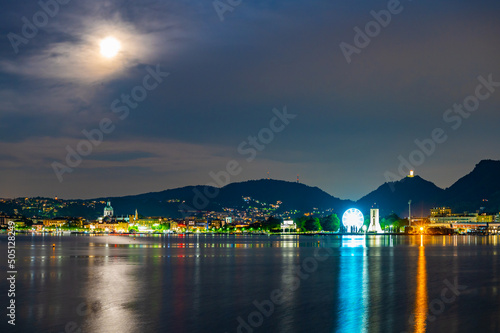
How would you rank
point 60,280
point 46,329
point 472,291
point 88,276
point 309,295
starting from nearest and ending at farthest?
point 46,329, point 309,295, point 472,291, point 60,280, point 88,276

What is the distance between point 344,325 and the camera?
2245 cm

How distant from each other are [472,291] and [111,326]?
2099 centimetres

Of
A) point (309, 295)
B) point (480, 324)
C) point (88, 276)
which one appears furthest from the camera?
point (88, 276)

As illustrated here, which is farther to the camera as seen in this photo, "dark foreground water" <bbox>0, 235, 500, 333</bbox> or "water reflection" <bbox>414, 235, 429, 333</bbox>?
→ "dark foreground water" <bbox>0, 235, 500, 333</bbox>

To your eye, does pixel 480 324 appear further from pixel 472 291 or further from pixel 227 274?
pixel 227 274

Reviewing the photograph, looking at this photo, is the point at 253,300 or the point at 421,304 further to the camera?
the point at 253,300

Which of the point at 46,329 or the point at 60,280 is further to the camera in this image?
the point at 60,280

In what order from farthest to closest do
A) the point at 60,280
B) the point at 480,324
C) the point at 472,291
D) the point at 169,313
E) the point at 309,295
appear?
the point at 60,280
the point at 472,291
the point at 309,295
the point at 169,313
the point at 480,324

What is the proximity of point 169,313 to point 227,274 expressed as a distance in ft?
62.5

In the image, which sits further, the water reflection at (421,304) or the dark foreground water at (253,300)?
the dark foreground water at (253,300)

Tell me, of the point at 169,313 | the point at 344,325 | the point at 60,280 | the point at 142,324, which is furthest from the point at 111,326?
the point at 60,280

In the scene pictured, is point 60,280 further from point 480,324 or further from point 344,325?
point 480,324

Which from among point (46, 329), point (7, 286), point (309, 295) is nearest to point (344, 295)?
point (309, 295)

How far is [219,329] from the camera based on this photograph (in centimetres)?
2147
